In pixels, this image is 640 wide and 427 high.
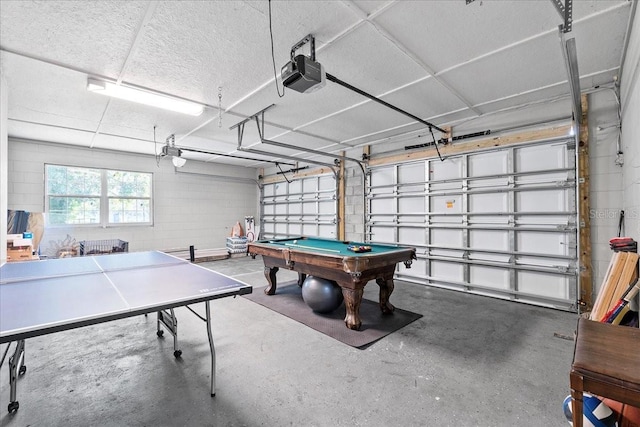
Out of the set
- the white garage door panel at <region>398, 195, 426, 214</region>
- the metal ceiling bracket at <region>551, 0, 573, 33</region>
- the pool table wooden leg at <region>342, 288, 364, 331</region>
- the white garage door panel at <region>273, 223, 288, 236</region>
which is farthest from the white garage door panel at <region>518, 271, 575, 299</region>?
the white garage door panel at <region>273, 223, 288, 236</region>

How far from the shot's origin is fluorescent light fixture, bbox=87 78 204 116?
10.3 feet

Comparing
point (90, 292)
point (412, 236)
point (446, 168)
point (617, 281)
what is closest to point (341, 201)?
point (412, 236)

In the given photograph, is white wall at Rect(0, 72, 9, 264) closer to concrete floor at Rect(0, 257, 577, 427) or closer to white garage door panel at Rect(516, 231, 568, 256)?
concrete floor at Rect(0, 257, 577, 427)

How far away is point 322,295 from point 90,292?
2.38 m

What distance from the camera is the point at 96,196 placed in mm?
6418

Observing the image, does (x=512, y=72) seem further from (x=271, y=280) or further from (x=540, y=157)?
(x=271, y=280)

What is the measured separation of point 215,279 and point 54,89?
11.4 ft

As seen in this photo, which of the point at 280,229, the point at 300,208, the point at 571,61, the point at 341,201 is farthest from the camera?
the point at 280,229

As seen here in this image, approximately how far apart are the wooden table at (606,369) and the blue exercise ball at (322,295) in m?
2.52

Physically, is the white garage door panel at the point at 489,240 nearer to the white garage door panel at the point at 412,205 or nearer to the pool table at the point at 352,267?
the white garage door panel at the point at 412,205

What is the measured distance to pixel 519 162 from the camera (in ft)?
13.9

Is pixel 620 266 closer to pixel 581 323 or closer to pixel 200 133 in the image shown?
pixel 581 323

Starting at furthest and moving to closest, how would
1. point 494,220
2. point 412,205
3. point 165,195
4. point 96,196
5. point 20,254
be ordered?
point 165,195
point 96,196
point 412,205
point 494,220
point 20,254

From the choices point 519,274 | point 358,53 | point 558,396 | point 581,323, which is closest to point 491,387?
point 558,396
